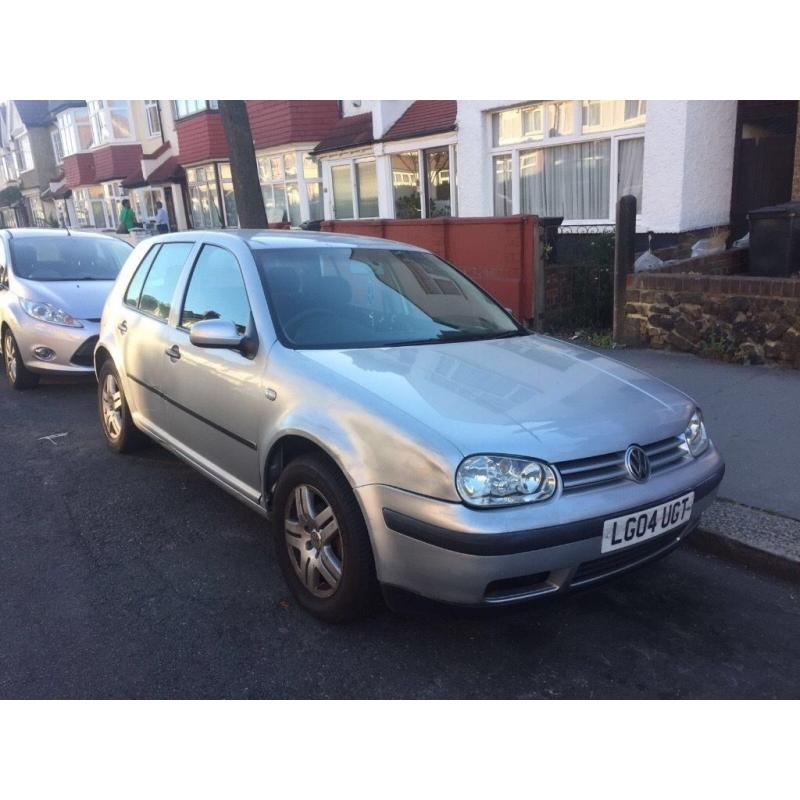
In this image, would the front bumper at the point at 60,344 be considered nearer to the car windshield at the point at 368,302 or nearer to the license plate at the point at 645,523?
the car windshield at the point at 368,302

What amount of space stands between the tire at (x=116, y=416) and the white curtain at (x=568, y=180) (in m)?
8.67

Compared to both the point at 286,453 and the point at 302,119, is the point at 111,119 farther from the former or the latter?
the point at 286,453

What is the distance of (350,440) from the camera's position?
2748 mm

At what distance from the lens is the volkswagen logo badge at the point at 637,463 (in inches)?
107

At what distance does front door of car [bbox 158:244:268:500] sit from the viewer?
339 cm

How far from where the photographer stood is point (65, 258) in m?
8.02

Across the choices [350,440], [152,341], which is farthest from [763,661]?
[152,341]

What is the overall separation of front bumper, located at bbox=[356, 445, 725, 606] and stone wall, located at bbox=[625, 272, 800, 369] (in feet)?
14.2

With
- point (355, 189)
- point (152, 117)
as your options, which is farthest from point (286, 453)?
point (152, 117)

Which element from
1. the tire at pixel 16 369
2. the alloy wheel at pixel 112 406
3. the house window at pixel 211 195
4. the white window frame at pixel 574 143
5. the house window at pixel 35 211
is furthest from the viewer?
the house window at pixel 35 211

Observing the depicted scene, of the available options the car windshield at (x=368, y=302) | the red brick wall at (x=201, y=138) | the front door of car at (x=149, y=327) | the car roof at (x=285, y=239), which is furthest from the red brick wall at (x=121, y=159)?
the car windshield at (x=368, y=302)

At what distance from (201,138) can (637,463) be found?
2296 centimetres
